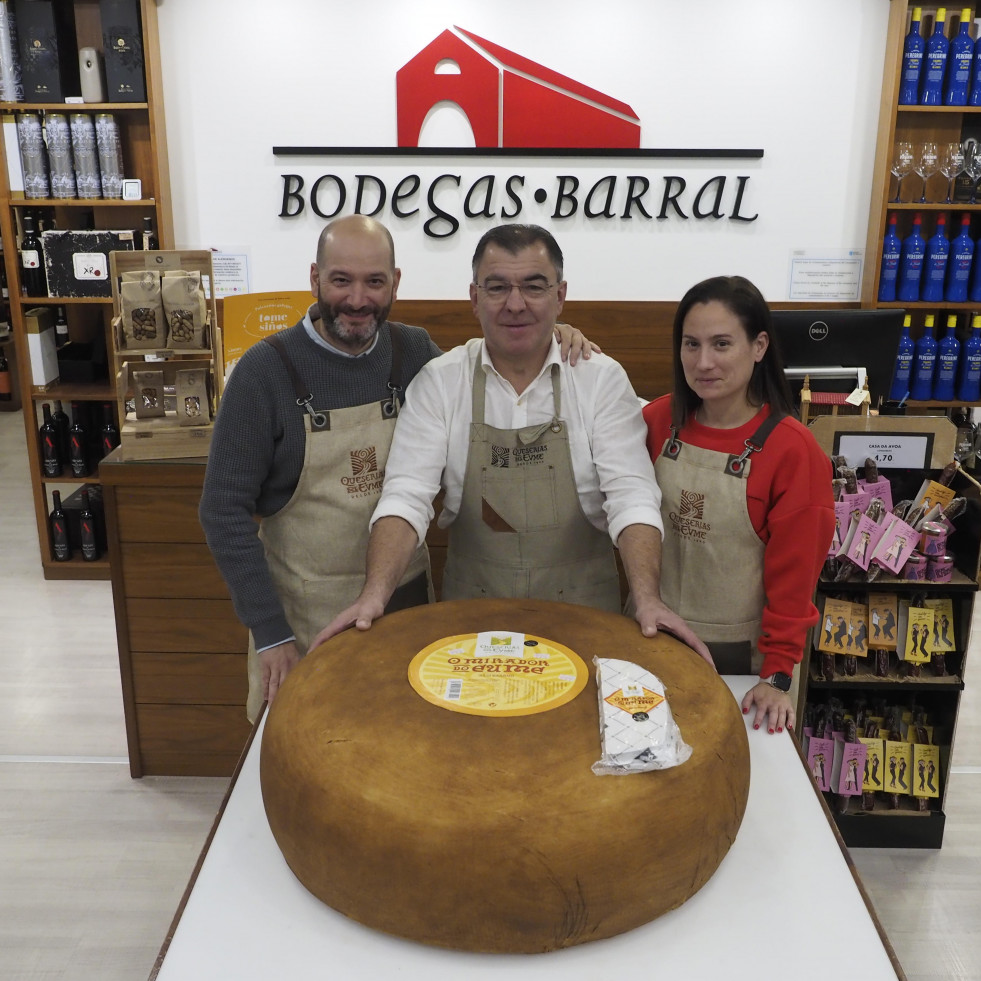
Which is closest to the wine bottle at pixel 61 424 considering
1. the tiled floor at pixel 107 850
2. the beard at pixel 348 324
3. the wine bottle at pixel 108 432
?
the wine bottle at pixel 108 432

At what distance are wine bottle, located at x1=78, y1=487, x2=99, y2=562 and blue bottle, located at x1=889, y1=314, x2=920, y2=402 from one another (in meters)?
4.29

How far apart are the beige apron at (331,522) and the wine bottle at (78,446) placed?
10.4 feet

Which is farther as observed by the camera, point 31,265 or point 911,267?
point 911,267

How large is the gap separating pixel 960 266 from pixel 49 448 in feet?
15.8

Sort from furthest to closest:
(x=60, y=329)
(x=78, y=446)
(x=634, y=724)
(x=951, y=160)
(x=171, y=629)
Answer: (x=60, y=329)
(x=78, y=446)
(x=951, y=160)
(x=171, y=629)
(x=634, y=724)

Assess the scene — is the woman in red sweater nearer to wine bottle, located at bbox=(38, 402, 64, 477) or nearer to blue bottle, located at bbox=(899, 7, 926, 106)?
blue bottle, located at bbox=(899, 7, 926, 106)

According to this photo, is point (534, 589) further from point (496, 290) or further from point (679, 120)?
point (679, 120)

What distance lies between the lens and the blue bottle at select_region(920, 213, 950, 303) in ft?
16.1

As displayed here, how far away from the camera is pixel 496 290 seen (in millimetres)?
1906

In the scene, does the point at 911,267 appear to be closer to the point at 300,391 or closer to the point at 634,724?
the point at 300,391

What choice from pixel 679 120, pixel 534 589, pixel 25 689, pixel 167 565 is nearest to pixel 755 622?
pixel 534 589

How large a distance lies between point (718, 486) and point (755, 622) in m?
0.33

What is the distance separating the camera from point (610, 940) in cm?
109

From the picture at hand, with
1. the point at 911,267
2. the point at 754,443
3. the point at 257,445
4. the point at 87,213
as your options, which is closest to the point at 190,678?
the point at 257,445
